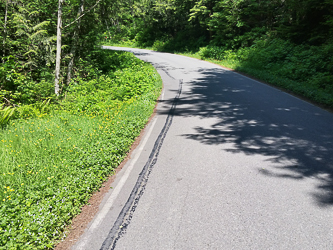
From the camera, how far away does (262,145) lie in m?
6.41

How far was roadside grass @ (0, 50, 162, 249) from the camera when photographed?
11.9 ft

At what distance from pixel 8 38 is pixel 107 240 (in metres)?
12.6

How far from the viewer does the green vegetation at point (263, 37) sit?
14469mm

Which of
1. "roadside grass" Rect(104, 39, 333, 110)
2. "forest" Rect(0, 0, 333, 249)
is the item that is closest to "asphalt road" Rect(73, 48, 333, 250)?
"forest" Rect(0, 0, 333, 249)

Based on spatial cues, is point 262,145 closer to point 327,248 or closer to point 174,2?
point 327,248

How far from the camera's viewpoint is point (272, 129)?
7.42 meters

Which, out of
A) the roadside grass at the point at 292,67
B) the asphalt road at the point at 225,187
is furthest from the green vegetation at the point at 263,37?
the asphalt road at the point at 225,187

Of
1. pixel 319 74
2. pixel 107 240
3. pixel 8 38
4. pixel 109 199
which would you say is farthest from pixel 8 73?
pixel 319 74

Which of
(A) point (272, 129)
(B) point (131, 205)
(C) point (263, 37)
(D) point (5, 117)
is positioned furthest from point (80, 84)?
(C) point (263, 37)

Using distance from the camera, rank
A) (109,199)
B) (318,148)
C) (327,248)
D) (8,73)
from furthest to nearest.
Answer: (8,73) < (318,148) < (109,199) < (327,248)

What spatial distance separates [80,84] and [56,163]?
351 inches

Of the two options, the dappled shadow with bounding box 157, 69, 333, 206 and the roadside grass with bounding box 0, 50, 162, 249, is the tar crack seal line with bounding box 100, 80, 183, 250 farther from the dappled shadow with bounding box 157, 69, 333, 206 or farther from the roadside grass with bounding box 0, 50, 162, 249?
the dappled shadow with bounding box 157, 69, 333, 206

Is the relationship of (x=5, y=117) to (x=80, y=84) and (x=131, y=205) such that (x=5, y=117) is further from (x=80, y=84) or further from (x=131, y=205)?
(x=80, y=84)

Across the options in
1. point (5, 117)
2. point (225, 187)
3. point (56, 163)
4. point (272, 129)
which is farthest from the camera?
point (5, 117)
